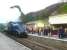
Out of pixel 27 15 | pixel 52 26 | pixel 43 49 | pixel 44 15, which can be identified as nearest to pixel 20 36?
pixel 52 26

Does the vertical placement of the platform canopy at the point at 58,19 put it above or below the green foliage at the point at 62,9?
below

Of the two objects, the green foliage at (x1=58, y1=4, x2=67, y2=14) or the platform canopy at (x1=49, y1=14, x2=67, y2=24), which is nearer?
the platform canopy at (x1=49, y1=14, x2=67, y2=24)

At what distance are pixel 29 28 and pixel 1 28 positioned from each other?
5123 millimetres

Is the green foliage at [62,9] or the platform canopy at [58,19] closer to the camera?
the platform canopy at [58,19]

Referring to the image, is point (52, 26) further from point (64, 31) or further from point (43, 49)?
point (43, 49)

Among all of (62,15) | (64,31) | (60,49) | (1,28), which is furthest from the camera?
(1,28)

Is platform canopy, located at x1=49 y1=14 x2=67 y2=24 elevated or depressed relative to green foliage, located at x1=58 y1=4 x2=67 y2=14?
depressed

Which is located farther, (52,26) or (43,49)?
(52,26)

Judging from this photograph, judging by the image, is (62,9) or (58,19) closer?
(58,19)

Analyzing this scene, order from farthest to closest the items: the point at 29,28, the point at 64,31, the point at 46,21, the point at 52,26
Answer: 1. the point at 29,28
2. the point at 46,21
3. the point at 52,26
4. the point at 64,31

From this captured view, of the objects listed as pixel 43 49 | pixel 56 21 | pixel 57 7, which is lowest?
pixel 43 49

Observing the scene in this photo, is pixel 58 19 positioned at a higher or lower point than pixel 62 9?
lower

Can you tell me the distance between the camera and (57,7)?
31.4 m

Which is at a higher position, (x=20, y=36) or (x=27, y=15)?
(x=27, y=15)
